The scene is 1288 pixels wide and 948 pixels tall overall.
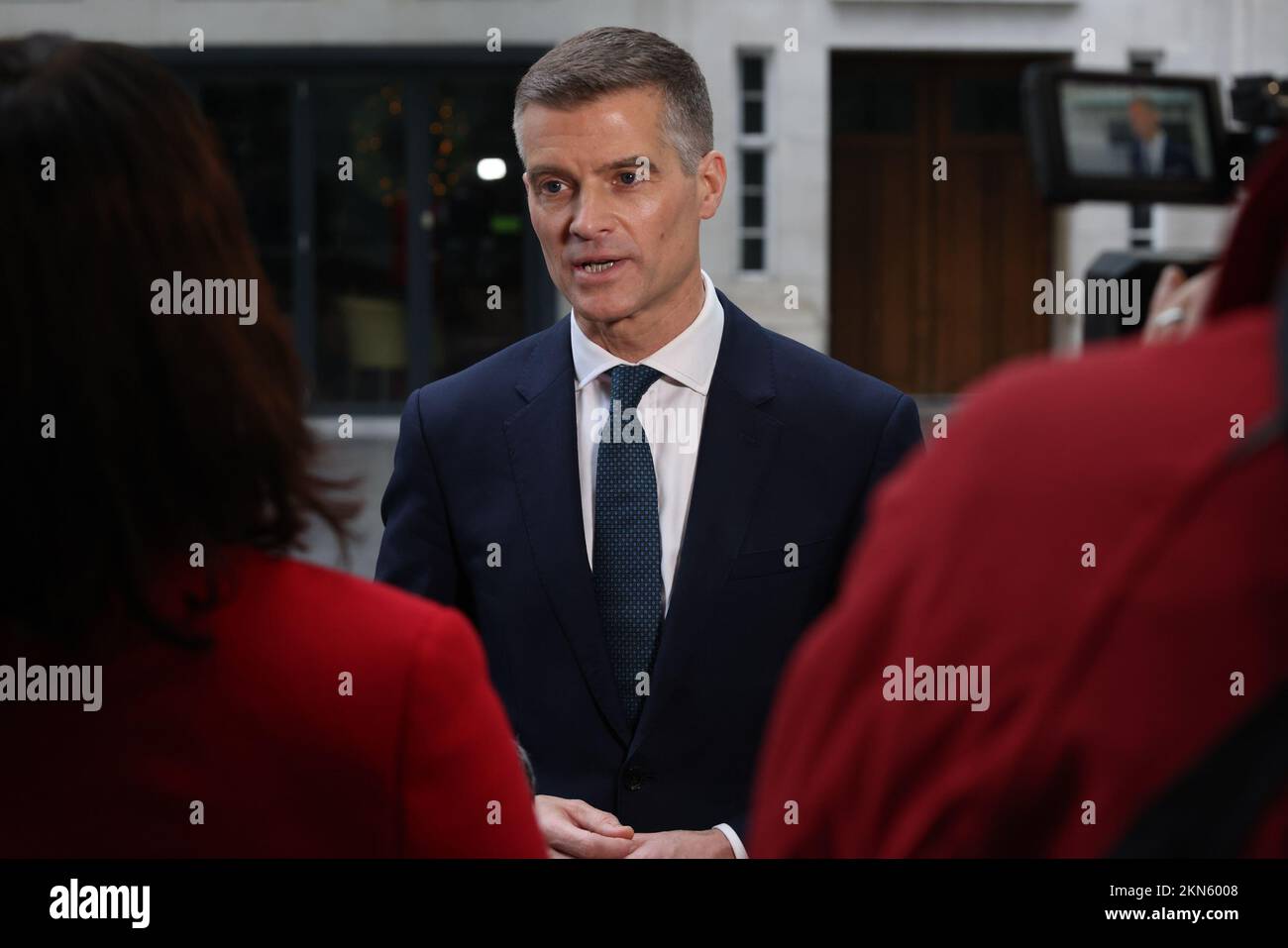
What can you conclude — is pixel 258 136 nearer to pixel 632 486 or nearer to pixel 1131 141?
pixel 632 486

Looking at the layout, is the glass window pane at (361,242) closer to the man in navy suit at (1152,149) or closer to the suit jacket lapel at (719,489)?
the suit jacket lapel at (719,489)

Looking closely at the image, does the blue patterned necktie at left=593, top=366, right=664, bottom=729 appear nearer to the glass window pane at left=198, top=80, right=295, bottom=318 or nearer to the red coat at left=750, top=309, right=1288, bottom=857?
the red coat at left=750, top=309, right=1288, bottom=857

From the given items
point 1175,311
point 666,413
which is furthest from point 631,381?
point 1175,311

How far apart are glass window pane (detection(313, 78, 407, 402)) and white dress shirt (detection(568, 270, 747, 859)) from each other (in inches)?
365

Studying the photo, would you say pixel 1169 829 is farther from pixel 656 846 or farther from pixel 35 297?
pixel 656 846

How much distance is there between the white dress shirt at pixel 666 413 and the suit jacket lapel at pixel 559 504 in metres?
0.02

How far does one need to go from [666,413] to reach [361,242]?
9.54 m

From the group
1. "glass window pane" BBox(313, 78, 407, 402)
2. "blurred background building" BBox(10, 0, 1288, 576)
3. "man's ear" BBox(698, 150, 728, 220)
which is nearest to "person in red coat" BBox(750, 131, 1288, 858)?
"man's ear" BBox(698, 150, 728, 220)

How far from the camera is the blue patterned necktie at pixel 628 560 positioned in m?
2.11

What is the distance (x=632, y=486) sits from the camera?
214 centimetres

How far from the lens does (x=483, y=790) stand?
1.20m

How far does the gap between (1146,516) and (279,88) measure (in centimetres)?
1120

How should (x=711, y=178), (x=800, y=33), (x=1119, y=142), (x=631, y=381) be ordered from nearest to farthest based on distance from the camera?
1. (x=1119, y=142)
2. (x=631, y=381)
3. (x=711, y=178)
4. (x=800, y=33)

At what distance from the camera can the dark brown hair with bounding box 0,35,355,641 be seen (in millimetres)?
1119
